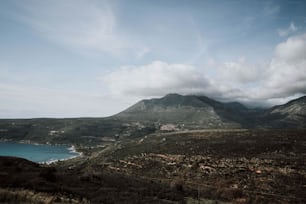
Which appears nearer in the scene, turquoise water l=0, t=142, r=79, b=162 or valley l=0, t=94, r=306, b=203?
valley l=0, t=94, r=306, b=203

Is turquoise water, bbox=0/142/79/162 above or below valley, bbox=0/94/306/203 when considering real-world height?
below

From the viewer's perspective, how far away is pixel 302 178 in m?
34.7

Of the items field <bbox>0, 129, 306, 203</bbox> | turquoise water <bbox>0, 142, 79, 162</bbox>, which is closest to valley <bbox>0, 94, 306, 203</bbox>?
field <bbox>0, 129, 306, 203</bbox>

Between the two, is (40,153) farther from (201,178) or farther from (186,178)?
(201,178)

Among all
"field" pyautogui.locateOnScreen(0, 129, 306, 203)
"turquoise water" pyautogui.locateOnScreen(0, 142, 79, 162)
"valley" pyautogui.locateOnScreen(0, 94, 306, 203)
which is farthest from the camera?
"turquoise water" pyautogui.locateOnScreen(0, 142, 79, 162)

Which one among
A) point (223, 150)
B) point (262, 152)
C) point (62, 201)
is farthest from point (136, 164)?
point (62, 201)

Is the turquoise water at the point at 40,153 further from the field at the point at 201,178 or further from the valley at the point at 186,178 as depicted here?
the field at the point at 201,178

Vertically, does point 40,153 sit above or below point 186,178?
below

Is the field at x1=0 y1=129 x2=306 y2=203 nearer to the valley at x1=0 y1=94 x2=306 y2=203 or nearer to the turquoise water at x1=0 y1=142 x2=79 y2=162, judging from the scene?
the valley at x1=0 y1=94 x2=306 y2=203

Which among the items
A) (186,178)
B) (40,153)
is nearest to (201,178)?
(186,178)

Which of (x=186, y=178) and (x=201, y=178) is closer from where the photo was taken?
(x=201, y=178)

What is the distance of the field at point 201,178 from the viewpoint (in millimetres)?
17720

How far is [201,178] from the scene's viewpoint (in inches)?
1517

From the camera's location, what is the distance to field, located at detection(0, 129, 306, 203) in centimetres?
1772
